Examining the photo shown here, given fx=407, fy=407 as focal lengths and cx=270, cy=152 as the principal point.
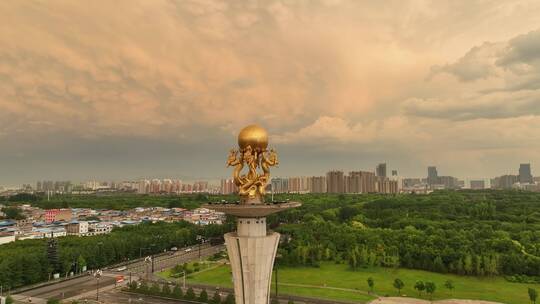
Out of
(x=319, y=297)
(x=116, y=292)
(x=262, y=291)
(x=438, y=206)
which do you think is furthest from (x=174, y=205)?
(x=262, y=291)

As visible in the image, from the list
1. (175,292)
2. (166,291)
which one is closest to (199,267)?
(166,291)

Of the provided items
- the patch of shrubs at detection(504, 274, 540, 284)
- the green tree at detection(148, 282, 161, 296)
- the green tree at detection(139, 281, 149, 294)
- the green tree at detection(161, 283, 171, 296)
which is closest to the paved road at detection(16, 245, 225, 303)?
the green tree at detection(139, 281, 149, 294)

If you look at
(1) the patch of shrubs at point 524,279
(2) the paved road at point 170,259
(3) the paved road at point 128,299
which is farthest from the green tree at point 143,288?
(1) the patch of shrubs at point 524,279

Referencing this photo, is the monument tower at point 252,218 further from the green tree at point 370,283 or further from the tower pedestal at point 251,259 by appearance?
the green tree at point 370,283

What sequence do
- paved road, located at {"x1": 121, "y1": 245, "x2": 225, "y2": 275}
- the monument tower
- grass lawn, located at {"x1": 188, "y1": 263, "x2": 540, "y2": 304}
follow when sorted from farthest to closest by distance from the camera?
paved road, located at {"x1": 121, "y1": 245, "x2": 225, "y2": 275} < grass lawn, located at {"x1": 188, "y1": 263, "x2": 540, "y2": 304} < the monument tower

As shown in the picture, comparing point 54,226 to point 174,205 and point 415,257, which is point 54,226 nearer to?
point 174,205

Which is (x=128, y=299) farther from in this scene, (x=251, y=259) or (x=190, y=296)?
(x=251, y=259)

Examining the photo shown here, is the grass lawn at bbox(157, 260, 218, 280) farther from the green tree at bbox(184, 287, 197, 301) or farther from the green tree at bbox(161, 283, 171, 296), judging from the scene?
the green tree at bbox(184, 287, 197, 301)

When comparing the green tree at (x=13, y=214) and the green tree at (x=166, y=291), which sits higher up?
the green tree at (x=13, y=214)
